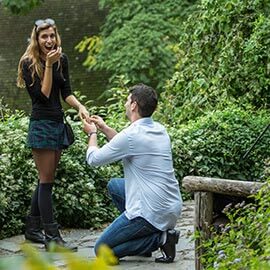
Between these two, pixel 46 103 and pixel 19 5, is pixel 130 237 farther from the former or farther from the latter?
pixel 19 5

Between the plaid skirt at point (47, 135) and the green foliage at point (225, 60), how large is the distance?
5.48 meters

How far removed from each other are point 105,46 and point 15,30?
16.6 feet

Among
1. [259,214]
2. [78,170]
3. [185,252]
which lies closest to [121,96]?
[78,170]

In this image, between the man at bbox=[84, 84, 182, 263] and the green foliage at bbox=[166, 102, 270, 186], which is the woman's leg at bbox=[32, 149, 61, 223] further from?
the green foliage at bbox=[166, 102, 270, 186]

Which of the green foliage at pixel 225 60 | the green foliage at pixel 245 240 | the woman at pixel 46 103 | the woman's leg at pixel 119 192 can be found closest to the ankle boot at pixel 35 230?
the woman at pixel 46 103

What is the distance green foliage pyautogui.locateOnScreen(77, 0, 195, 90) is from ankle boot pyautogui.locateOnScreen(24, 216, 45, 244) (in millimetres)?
12995

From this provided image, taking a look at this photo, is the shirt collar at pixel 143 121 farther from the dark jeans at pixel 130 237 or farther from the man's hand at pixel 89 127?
the dark jeans at pixel 130 237

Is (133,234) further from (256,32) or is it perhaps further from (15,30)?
(15,30)

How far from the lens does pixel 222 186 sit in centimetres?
482

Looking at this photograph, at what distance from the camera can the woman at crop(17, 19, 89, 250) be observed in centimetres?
603

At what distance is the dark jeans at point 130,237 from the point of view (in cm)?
550

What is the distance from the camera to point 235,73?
38.0 feet

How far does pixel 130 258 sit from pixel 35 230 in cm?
107

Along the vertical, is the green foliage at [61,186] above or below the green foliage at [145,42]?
below
